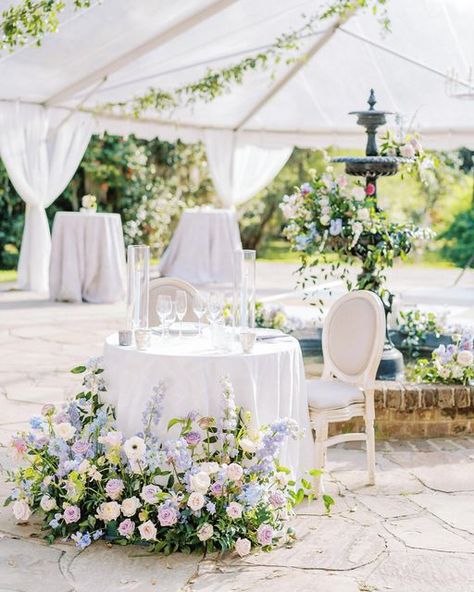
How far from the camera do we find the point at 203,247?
1155 centimetres

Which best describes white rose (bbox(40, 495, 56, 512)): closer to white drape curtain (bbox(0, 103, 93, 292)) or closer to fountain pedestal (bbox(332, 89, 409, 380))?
fountain pedestal (bbox(332, 89, 409, 380))

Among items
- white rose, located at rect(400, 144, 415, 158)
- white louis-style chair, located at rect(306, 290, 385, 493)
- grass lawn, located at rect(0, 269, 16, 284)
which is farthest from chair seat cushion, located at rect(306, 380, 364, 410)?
grass lawn, located at rect(0, 269, 16, 284)

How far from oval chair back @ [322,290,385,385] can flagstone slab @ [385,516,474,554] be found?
27.3 inches

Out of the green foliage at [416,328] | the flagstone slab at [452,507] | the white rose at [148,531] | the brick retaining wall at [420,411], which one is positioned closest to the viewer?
the white rose at [148,531]

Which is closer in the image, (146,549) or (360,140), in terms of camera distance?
(146,549)

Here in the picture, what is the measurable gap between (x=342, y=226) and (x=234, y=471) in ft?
8.06

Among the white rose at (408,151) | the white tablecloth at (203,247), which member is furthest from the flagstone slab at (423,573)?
the white tablecloth at (203,247)

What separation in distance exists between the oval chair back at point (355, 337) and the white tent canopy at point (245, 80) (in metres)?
3.64

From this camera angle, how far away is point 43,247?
406 inches

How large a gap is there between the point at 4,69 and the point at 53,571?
6.08m

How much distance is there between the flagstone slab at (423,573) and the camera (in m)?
3.19

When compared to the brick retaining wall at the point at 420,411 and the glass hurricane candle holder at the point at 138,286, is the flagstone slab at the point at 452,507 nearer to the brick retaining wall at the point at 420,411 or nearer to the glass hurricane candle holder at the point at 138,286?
the brick retaining wall at the point at 420,411

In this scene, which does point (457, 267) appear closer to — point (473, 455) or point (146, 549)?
point (473, 455)

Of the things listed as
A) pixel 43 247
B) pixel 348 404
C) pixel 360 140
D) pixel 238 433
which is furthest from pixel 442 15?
pixel 238 433
